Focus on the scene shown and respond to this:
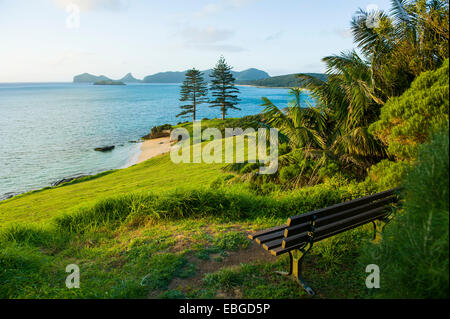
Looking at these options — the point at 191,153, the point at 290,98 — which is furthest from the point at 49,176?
the point at 290,98

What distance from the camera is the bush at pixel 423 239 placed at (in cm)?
195

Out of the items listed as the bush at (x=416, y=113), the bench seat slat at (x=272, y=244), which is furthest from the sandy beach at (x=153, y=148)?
the bench seat slat at (x=272, y=244)

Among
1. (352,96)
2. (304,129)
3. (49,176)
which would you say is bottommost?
(49,176)

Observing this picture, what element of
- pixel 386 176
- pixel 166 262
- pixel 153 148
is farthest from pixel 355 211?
pixel 153 148

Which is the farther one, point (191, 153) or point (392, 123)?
point (191, 153)

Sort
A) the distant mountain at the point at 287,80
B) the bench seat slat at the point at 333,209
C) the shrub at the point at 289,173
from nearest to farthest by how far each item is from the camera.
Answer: the bench seat slat at the point at 333,209 → the shrub at the point at 289,173 → the distant mountain at the point at 287,80

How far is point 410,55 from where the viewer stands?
5.52m

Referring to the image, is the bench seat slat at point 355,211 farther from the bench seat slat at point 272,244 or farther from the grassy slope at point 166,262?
the grassy slope at point 166,262

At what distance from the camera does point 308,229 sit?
3316 mm

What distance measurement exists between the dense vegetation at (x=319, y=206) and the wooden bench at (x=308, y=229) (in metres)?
0.31

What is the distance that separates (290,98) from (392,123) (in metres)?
3.95

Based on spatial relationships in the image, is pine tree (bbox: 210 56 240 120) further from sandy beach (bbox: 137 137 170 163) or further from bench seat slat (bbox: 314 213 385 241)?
bench seat slat (bbox: 314 213 385 241)
